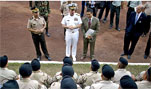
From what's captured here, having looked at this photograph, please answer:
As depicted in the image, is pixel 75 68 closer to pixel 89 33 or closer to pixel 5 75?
pixel 89 33

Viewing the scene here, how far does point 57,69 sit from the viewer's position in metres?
7.47

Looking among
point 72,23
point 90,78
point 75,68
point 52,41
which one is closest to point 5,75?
point 90,78

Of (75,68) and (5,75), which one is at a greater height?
(5,75)

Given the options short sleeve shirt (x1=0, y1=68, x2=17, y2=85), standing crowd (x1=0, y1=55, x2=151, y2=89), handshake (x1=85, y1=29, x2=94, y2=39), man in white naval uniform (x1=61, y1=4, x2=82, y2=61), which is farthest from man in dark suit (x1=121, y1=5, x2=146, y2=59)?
short sleeve shirt (x1=0, y1=68, x2=17, y2=85)

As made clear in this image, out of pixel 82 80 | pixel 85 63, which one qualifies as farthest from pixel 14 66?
pixel 82 80

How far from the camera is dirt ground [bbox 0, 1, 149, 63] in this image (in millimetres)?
8727

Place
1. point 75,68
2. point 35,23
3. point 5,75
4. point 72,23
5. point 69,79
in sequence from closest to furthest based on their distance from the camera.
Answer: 1. point 69,79
2. point 5,75
3. point 35,23
4. point 75,68
5. point 72,23

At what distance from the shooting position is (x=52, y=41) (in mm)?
9867

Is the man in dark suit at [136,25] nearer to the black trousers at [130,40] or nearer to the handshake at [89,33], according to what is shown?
the black trousers at [130,40]

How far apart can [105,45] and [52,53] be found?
2394 mm

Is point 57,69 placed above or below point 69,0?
below

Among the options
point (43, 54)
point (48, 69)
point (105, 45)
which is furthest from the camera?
point (105, 45)

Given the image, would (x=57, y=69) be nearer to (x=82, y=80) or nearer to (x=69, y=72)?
(x=82, y=80)

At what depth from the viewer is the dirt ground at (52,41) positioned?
8.73 meters
